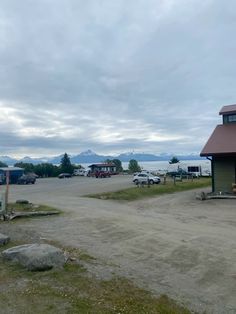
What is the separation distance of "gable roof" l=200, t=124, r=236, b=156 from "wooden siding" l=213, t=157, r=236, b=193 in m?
0.79

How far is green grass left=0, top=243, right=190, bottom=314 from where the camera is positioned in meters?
6.05

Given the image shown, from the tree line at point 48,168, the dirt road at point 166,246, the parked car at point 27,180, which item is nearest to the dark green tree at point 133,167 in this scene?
the tree line at point 48,168

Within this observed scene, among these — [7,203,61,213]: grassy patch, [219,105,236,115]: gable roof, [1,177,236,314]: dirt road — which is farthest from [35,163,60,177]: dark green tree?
[1,177,236,314]: dirt road

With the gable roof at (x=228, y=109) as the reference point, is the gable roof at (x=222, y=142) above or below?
below

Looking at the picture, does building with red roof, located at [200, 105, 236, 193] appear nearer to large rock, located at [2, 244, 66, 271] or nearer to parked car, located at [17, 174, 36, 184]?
large rock, located at [2, 244, 66, 271]

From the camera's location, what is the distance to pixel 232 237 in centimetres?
1256

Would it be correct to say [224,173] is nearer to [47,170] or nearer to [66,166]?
[47,170]

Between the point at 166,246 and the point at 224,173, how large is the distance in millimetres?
18240

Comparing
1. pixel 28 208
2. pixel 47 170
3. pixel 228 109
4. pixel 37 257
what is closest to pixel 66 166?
pixel 47 170

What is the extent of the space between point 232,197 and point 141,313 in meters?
21.1

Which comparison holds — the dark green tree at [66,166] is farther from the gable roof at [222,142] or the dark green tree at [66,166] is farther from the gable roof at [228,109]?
the gable roof at [222,142]

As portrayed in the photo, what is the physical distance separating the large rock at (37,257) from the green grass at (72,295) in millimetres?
189

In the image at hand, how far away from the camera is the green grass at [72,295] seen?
6.05 meters

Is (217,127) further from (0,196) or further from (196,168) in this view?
(196,168)
